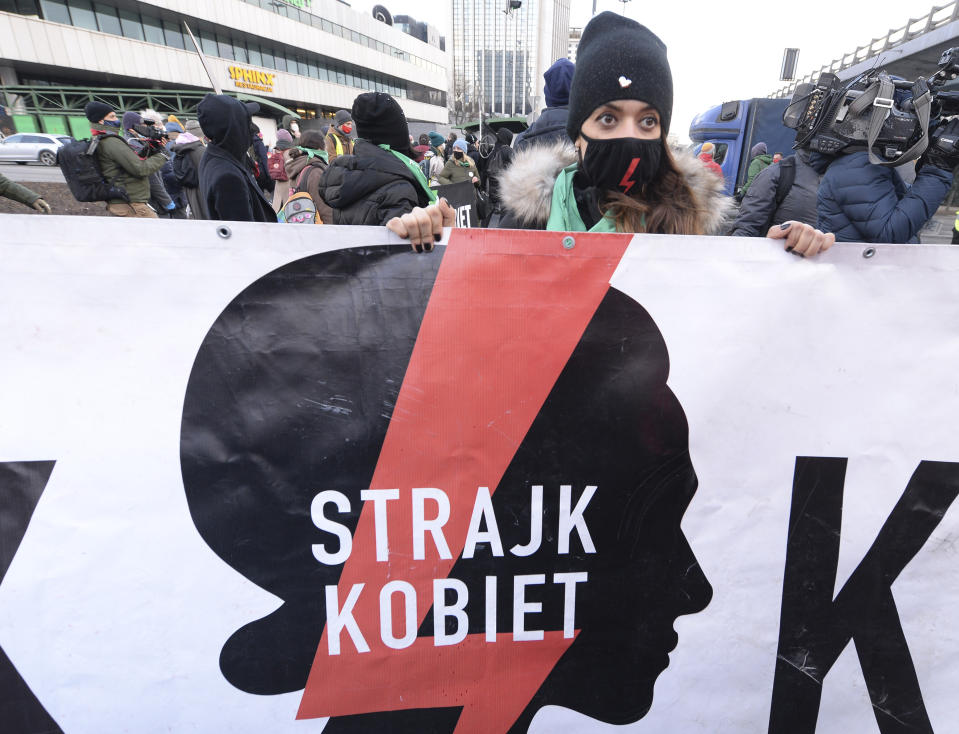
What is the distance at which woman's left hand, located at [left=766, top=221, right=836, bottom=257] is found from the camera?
3.91 feet

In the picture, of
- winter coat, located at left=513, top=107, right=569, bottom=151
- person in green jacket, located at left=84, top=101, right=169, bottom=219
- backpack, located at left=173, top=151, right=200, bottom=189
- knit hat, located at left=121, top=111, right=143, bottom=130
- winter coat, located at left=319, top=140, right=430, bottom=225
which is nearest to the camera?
winter coat, located at left=319, top=140, right=430, bottom=225

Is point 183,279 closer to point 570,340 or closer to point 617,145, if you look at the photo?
point 570,340

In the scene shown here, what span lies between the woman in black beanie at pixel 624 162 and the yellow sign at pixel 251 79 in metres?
39.2

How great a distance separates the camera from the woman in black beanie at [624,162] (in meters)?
1.57

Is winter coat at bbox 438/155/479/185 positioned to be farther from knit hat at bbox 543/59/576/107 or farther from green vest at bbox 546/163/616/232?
green vest at bbox 546/163/616/232

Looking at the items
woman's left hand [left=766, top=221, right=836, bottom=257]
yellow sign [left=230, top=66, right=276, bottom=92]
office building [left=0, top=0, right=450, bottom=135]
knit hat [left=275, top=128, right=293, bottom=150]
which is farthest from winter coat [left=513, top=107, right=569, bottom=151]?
yellow sign [left=230, top=66, right=276, bottom=92]

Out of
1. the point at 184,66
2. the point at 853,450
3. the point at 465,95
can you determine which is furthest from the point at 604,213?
the point at 465,95

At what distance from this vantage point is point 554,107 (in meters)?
3.70

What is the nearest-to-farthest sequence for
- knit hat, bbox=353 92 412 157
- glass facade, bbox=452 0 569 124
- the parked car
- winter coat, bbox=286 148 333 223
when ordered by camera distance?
1. knit hat, bbox=353 92 412 157
2. winter coat, bbox=286 148 333 223
3. the parked car
4. glass facade, bbox=452 0 569 124

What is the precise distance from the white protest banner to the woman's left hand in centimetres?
4

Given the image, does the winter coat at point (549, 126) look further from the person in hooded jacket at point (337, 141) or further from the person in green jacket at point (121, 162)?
the person in green jacket at point (121, 162)

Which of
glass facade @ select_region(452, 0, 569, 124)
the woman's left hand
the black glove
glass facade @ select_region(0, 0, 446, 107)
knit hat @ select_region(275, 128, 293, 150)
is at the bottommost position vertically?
the woman's left hand

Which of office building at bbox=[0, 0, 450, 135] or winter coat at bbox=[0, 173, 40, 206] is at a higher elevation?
office building at bbox=[0, 0, 450, 135]

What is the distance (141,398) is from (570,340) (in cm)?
102
